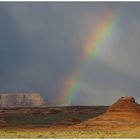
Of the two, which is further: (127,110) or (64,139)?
(127,110)

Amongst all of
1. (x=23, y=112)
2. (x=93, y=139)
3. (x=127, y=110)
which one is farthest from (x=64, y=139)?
(x=23, y=112)

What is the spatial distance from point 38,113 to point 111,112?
87353mm

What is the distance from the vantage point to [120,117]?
83.5m

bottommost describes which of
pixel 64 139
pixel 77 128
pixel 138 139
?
pixel 77 128

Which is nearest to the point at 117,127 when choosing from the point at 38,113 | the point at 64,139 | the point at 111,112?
the point at 111,112

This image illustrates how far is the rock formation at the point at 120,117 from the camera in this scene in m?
80.4

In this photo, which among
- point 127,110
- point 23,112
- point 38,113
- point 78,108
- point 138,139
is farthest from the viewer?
point 78,108

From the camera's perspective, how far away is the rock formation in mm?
80438

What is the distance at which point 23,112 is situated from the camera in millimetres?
186000

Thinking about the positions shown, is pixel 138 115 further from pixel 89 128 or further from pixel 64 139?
pixel 64 139

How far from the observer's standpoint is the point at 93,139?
174 ft

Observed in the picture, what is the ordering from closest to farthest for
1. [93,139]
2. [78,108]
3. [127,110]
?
[93,139]
[127,110]
[78,108]

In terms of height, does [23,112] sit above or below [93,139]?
below

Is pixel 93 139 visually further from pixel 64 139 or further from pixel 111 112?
pixel 111 112
